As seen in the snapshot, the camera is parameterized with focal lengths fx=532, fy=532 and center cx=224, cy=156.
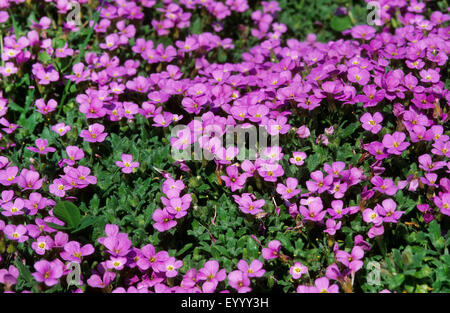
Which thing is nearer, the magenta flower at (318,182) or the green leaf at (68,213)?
the green leaf at (68,213)

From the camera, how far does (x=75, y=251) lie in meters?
3.08

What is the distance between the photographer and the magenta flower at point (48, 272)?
286 cm

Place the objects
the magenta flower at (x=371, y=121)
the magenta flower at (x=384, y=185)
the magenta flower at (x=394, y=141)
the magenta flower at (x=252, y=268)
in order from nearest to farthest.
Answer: the magenta flower at (x=252, y=268), the magenta flower at (x=384, y=185), the magenta flower at (x=394, y=141), the magenta flower at (x=371, y=121)

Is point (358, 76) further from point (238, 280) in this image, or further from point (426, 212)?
point (238, 280)

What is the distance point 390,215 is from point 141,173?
5.49 feet

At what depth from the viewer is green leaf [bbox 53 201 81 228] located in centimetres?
311

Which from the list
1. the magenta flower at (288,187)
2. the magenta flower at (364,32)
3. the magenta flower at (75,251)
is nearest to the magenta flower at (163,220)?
the magenta flower at (75,251)

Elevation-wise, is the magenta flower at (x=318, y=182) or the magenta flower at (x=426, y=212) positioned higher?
the magenta flower at (x=318, y=182)

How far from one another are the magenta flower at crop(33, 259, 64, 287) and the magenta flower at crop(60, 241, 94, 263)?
0.09 m

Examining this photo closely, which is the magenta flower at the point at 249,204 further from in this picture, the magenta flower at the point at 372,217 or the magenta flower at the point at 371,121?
the magenta flower at the point at 371,121

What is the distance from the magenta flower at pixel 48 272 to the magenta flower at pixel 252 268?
1.00m

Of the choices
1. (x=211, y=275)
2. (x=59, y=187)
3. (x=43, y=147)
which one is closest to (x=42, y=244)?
(x=59, y=187)

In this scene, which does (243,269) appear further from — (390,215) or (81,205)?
(81,205)
